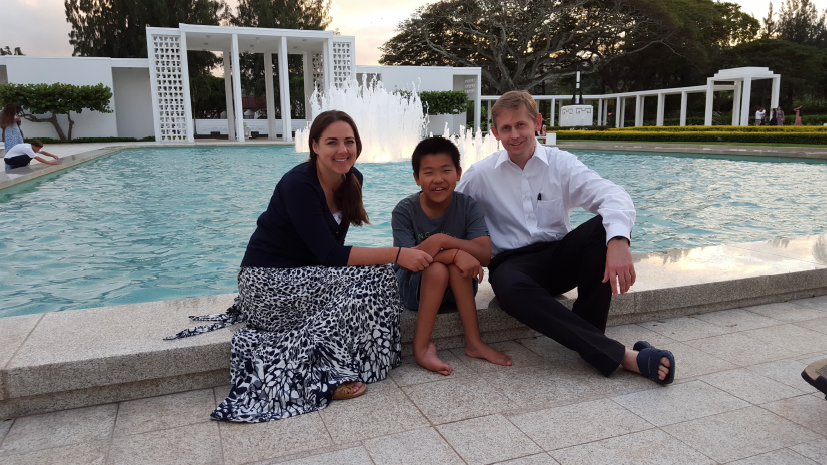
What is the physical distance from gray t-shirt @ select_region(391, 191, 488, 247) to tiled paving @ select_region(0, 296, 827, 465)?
582 mm

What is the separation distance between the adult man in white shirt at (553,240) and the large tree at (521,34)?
96.8 ft

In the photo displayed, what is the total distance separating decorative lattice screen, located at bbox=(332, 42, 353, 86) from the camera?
21.1 metres

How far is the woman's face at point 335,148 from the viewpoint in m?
2.42

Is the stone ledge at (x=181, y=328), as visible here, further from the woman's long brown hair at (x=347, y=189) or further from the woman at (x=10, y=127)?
the woman at (x=10, y=127)

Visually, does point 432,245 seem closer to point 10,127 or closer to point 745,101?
point 10,127

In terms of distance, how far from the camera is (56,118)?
21.8 m

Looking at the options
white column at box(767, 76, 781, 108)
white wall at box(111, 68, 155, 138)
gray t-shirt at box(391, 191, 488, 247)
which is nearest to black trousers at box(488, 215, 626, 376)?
gray t-shirt at box(391, 191, 488, 247)

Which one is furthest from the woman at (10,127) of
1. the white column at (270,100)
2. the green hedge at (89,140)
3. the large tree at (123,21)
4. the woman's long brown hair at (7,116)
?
the large tree at (123,21)

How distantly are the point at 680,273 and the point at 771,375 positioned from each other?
1.07m

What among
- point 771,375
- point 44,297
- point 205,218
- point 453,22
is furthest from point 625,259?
point 453,22

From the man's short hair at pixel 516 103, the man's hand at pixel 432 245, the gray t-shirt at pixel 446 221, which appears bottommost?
the man's hand at pixel 432 245

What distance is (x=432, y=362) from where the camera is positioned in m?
2.47

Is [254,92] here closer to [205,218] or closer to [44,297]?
[205,218]

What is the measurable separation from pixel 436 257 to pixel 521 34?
3195 centimetres
